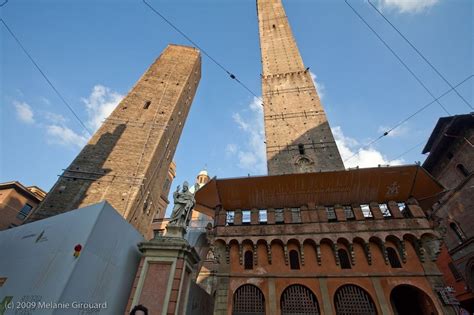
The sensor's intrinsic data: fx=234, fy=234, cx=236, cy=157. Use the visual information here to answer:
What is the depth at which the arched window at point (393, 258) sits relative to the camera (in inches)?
417

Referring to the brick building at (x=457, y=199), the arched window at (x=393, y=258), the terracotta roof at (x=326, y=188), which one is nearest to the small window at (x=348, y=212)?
the terracotta roof at (x=326, y=188)

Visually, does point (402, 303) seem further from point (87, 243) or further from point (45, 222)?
point (45, 222)

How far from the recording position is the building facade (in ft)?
73.8

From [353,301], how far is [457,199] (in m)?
15.2

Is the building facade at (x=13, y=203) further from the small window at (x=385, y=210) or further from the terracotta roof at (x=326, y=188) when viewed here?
the small window at (x=385, y=210)

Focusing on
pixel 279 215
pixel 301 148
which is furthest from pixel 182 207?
pixel 301 148

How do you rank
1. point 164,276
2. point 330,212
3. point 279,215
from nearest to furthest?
point 164,276
point 330,212
point 279,215

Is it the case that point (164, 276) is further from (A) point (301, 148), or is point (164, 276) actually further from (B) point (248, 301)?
(A) point (301, 148)

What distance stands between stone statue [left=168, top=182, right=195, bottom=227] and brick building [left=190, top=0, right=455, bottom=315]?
11.7 ft

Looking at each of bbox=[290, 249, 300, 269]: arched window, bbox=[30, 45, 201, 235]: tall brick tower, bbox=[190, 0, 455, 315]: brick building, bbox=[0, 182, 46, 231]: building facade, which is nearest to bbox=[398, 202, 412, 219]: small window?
bbox=[190, 0, 455, 315]: brick building

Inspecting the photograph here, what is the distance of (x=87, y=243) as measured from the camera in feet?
20.0

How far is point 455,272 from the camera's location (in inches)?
688

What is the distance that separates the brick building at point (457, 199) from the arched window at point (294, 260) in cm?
1141

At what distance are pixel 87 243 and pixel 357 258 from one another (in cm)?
1082
